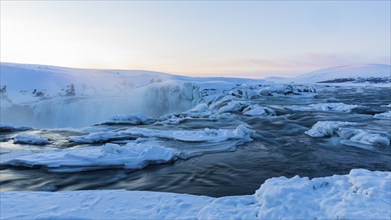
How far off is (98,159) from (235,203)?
5.34 meters

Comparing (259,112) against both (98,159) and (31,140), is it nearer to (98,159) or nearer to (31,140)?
(31,140)

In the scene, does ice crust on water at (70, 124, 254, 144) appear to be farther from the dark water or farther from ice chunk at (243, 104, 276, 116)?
ice chunk at (243, 104, 276, 116)

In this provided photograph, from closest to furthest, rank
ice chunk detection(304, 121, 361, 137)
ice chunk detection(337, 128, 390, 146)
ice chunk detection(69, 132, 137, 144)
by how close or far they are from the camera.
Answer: ice chunk detection(337, 128, 390, 146), ice chunk detection(69, 132, 137, 144), ice chunk detection(304, 121, 361, 137)

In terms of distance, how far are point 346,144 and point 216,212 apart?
9133 mm

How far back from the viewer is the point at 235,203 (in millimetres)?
5836

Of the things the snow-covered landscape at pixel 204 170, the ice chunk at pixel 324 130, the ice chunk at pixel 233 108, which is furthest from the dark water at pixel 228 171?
the ice chunk at pixel 233 108

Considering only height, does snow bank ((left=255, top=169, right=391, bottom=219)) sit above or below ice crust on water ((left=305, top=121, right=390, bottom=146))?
above

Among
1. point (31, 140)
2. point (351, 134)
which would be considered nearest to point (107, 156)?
point (31, 140)

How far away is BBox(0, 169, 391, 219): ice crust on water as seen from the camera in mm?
5102

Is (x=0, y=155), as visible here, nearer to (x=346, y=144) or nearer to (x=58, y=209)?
(x=58, y=209)

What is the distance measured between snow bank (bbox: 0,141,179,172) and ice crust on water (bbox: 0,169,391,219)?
9.03 feet

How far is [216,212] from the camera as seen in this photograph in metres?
5.37

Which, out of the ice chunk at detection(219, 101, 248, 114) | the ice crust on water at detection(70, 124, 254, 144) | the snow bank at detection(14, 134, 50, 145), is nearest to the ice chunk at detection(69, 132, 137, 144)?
the ice crust on water at detection(70, 124, 254, 144)

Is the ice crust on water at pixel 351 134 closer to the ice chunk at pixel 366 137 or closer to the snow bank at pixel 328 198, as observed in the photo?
the ice chunk at pixel 366 137
